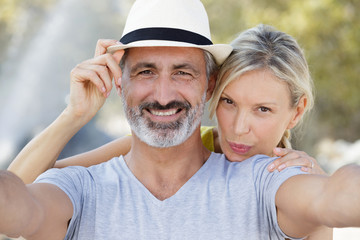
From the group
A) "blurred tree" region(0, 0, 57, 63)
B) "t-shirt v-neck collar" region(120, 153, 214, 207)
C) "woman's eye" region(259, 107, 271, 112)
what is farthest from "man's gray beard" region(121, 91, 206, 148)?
"blurred tree" region(0, 0, 57, 63)

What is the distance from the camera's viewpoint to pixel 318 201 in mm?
1888

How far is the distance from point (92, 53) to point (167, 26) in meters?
10.4

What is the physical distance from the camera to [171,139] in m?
2.54

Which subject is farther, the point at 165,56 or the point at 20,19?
the point at 20,19

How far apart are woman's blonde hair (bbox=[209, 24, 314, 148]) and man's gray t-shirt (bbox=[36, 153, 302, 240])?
22.4 inches

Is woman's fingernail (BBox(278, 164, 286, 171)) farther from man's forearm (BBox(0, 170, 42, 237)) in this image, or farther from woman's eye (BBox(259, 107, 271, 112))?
man's forearm (BBox(0, 170, 42, 237))

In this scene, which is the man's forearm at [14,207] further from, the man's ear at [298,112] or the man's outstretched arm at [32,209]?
the man's ear at [298,112]

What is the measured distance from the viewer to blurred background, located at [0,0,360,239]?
9.39m

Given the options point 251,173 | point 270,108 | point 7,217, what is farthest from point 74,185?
point 270,108

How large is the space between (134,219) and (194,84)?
0.74 metres

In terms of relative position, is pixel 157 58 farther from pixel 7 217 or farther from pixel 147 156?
pixel 7 217

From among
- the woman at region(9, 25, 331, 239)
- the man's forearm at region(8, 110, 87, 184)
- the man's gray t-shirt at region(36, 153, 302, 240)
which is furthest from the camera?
the woman at region(9, 25, 331, 239)

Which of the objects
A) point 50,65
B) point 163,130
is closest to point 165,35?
point 163,130

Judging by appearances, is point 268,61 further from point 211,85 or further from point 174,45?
point 174,45
